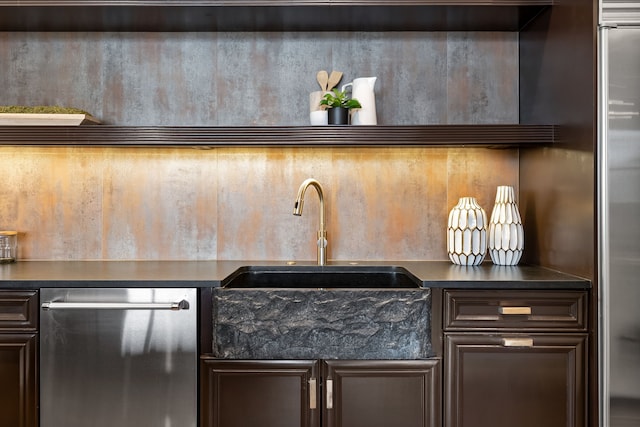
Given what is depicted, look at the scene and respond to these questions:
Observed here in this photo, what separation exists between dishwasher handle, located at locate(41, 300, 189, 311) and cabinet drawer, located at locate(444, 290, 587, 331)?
911 millimetres

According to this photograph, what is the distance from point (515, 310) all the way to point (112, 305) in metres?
1.32

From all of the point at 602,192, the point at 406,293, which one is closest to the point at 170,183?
the point at 406,293

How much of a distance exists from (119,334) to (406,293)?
0.95 meters

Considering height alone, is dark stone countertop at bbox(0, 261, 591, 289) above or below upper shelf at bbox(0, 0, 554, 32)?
below

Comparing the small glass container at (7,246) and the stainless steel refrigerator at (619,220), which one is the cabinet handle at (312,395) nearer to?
the stainless steel refrigerator at (619,220)

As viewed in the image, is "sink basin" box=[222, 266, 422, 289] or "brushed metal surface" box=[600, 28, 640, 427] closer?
"brushed metal surface" box=[600, 28, 640, 427]

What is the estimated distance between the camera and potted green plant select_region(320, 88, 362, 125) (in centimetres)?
226

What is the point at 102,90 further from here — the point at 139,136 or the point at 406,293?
the point at 406,293

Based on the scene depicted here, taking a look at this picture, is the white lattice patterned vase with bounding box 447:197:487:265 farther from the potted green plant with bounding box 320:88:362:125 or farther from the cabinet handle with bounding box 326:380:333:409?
the cabinet handle with bounding box 326:380:333:409

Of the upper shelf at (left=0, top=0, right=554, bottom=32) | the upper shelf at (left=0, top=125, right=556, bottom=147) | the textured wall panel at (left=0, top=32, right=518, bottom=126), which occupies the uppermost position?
the upper shelf at (left=0, top=0, right=554, bottom=32)

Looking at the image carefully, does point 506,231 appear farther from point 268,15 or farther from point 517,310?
point 268,15

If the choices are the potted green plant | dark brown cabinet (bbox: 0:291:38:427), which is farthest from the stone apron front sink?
the potted green plant

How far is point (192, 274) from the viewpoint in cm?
204

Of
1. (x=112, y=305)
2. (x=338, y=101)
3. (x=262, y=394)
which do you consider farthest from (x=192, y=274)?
(x=338, y=101)
